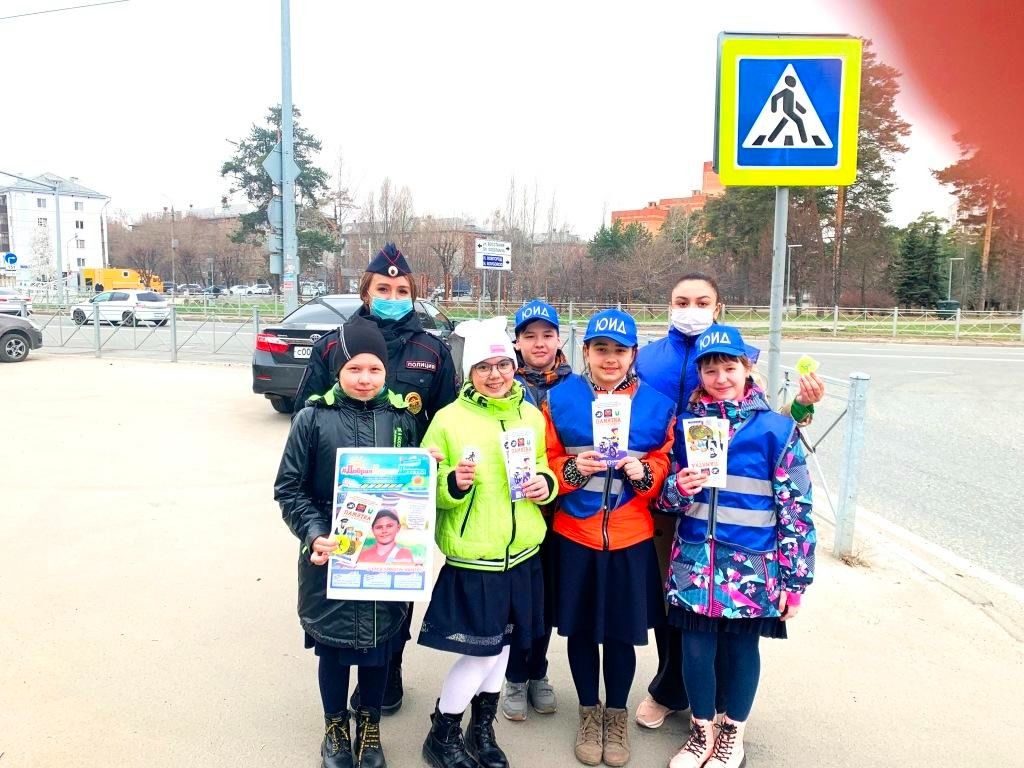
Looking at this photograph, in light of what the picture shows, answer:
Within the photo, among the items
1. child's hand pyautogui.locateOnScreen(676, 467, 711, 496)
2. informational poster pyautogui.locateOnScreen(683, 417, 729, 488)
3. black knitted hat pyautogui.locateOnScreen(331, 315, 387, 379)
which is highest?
black knitted hat pyautogui.locateOnScreen(331, 315, 387, 379)

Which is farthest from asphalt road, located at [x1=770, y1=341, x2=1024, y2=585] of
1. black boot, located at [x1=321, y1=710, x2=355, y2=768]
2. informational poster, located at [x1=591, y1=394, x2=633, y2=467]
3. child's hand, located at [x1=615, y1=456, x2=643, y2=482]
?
black boot, located at [x1=321, y1=710, x2=355, y2=768]

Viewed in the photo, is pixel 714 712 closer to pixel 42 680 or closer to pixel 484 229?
pixel 42 680

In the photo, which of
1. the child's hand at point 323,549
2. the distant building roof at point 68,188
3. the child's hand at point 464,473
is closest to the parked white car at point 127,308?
the child's hand at point 323,549

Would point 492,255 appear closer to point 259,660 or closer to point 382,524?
point 259,660

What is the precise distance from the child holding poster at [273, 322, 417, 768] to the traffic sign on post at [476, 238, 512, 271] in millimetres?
18105

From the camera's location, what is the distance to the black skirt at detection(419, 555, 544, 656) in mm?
2590

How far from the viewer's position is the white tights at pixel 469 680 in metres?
2.64

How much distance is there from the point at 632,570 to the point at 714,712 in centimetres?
66

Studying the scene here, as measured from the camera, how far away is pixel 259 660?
3.32 metres

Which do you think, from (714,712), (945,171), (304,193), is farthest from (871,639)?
(304,193)

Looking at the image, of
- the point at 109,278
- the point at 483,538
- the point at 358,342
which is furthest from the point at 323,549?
the point at 109,278

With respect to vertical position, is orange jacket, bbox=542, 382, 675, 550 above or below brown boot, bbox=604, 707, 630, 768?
above

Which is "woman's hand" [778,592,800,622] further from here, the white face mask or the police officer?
the police officer

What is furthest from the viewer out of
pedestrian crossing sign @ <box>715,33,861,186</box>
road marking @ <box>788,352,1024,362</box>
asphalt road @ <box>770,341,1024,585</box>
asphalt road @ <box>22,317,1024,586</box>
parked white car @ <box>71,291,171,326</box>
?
parked white car @ <box>71,291,171,326</box>
